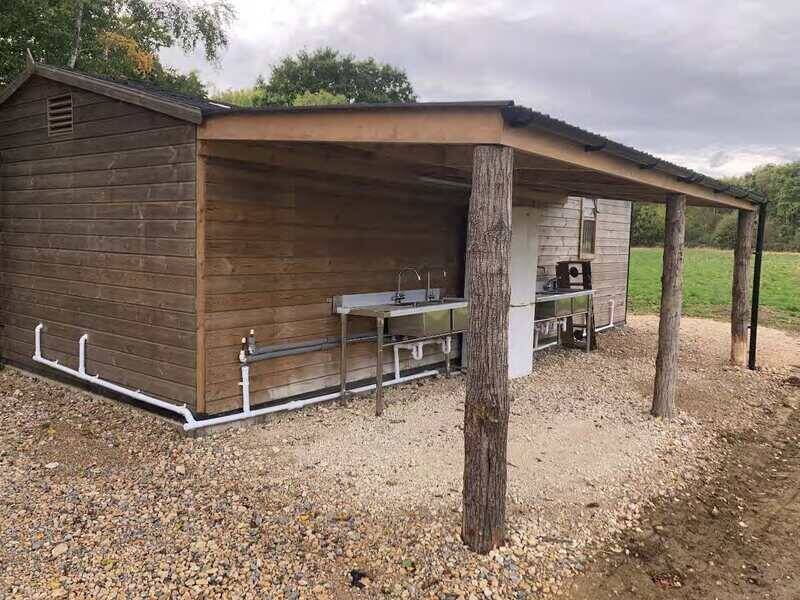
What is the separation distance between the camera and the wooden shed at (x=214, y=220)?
169 inches

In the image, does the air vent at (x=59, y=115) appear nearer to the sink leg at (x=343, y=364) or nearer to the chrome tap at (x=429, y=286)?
the sink leg at (x=343, y=364)

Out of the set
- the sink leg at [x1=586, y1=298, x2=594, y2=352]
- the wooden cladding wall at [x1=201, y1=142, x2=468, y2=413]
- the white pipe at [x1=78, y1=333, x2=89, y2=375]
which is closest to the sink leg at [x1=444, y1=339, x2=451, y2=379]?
the wooden cladding wall at [x1=201, y1=142, x2=468, y2=413]

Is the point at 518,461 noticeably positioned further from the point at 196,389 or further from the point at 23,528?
the point at 23,528

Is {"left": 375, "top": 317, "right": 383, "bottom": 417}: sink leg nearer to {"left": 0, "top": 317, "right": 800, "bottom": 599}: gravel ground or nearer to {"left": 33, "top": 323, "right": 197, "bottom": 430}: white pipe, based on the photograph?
{"left": 0, "top": 317, "right": 800, "bottom": 599}: gravel ground

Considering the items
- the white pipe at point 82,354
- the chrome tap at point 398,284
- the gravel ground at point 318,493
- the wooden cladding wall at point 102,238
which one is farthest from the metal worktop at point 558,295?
the white pipe at point 82,354

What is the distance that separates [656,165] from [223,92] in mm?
33318

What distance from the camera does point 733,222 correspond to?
116 ft

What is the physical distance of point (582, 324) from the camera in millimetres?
10141

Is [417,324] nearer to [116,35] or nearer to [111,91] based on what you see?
[111,91]

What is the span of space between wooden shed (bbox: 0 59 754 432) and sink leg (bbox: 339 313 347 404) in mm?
102

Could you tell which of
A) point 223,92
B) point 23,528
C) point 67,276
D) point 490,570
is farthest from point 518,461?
point 223,92

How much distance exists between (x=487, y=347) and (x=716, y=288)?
55.8 feet

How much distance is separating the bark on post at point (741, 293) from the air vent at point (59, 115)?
833cm

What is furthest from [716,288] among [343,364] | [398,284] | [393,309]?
[343,364]
